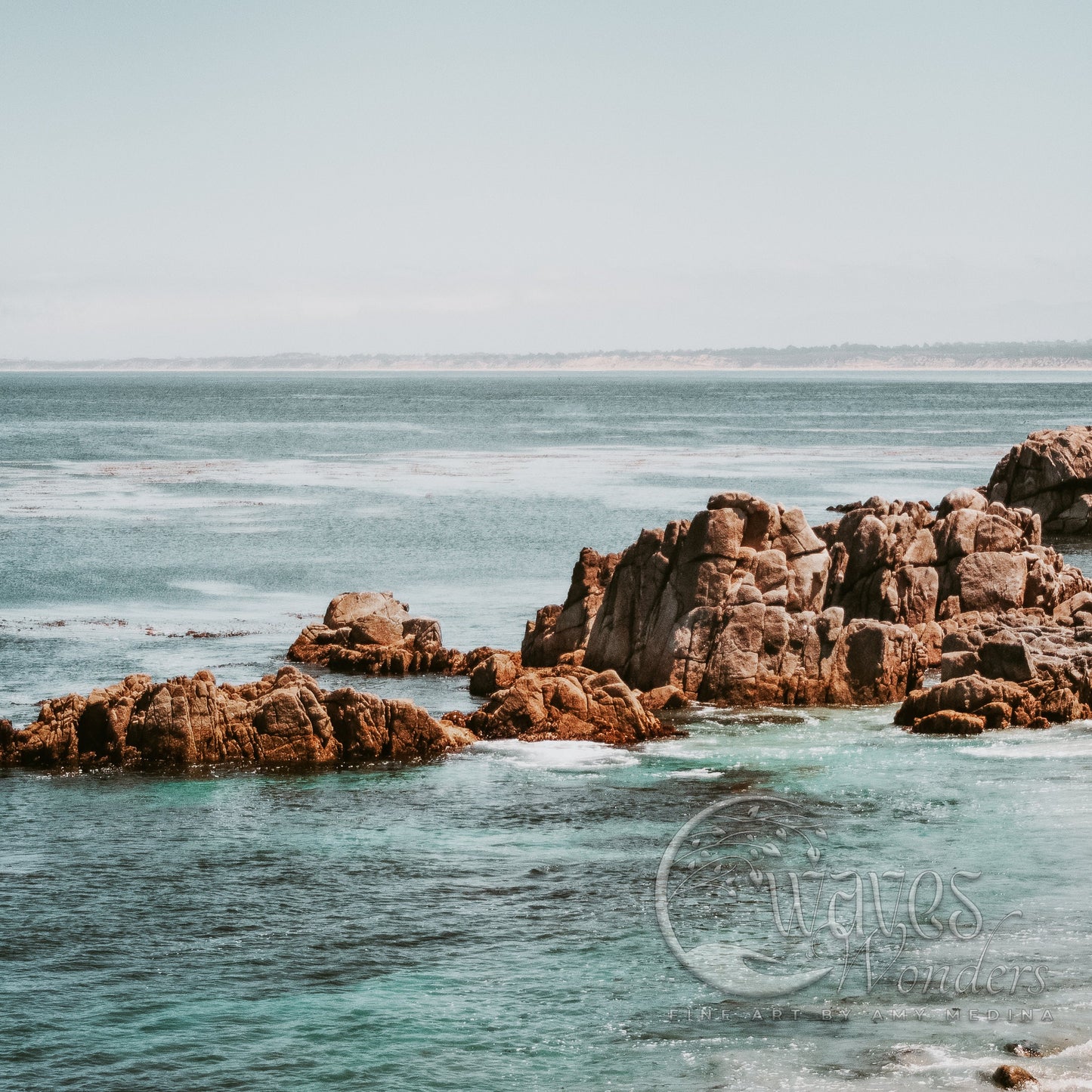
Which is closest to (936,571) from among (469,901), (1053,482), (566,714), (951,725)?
(951,725)

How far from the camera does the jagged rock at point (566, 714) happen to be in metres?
38.0

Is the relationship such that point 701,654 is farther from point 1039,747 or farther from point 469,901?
point 469,901

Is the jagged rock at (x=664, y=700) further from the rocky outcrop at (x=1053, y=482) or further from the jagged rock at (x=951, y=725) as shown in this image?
the rocky outcrop at (x=1053, y=482)

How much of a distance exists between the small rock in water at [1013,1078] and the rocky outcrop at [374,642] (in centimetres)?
2836

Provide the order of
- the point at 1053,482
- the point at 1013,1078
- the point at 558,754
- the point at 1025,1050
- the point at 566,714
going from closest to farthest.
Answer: the point at 1013,1078 → the point at 1025,1050 → the point at 558,754 → the point at 566,714 → the point at 1053,482

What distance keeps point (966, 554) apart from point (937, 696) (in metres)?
11.6

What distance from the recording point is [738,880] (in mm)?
28500

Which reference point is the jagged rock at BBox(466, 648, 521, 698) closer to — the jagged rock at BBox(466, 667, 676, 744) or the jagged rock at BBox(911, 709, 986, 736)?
the jagged rock at BBox(466, 667, 676, 744)

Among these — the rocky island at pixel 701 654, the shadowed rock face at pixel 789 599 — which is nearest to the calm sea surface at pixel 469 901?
the rocky island at pixel 701 654

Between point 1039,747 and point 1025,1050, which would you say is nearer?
point 1025,1050

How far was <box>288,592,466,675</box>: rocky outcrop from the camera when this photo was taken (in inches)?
1847

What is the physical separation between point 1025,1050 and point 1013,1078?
1306 mm
